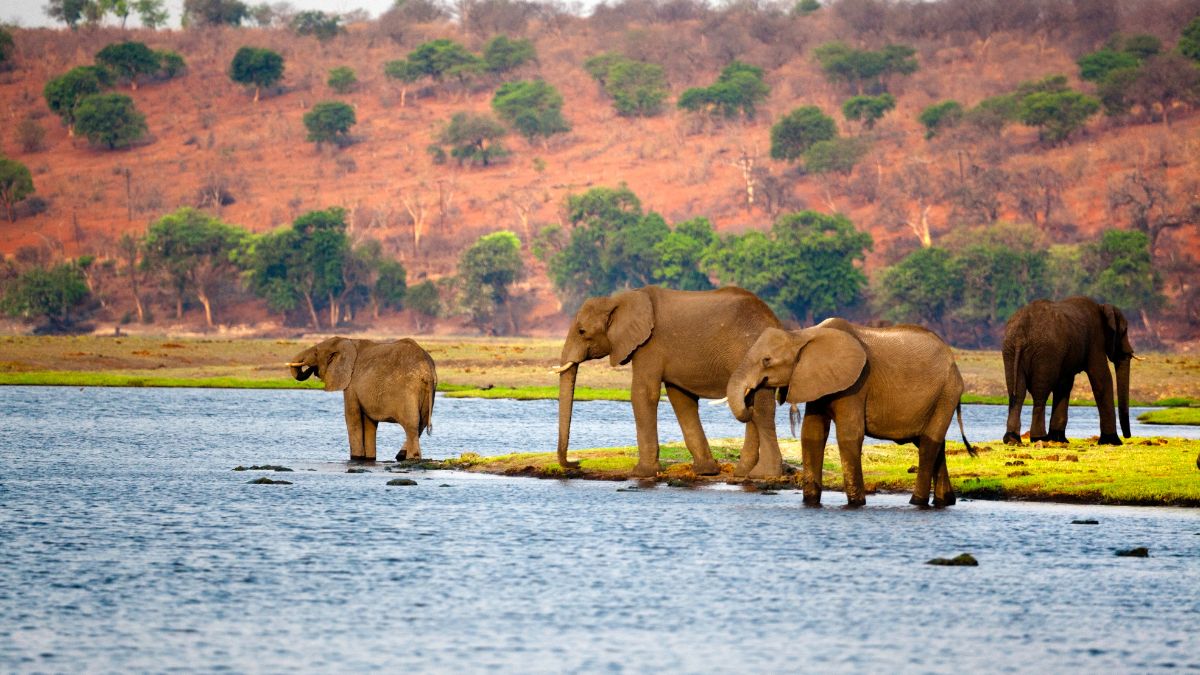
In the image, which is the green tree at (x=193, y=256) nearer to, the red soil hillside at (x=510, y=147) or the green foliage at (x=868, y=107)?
the red soil hillside at (x=510, y=147)

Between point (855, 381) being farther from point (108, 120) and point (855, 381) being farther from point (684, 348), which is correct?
point (108, 120)

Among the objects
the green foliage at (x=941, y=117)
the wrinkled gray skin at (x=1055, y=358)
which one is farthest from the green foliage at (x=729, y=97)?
the wrinkled gray skin at (x=1055, y=358)

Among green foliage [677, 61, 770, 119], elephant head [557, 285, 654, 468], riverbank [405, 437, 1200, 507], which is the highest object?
green foliage [677, 61, 770, 119]

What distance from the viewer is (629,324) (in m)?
26.7

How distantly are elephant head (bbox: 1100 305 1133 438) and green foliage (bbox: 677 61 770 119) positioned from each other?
122997mm

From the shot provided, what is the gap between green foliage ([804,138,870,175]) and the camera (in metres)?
134

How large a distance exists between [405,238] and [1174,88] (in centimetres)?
6102

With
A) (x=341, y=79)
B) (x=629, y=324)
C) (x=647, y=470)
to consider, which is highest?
(x=341, y=79)

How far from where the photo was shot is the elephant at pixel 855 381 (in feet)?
71.4

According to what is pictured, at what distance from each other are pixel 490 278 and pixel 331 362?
85083 millimetres

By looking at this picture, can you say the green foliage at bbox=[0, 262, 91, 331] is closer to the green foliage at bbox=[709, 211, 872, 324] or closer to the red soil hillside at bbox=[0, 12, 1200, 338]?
the red soil hillside at bbox=[0, 12, 1200, 338]

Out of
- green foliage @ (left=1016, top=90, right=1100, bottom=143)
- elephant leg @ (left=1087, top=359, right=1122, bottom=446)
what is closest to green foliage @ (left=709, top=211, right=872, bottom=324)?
green foliage @ (left=1016, top=90, right=1100, bottom=143)

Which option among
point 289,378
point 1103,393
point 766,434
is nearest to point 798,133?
point 289,378

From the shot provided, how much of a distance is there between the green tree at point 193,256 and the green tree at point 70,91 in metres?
48.4
